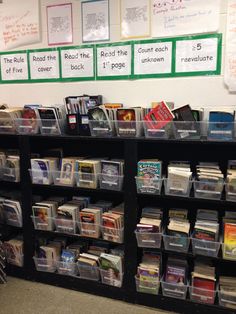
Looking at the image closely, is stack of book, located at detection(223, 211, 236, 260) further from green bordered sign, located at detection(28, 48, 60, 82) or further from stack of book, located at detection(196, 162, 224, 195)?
green bordered sign, located at detection(28, 48, 60, 82)

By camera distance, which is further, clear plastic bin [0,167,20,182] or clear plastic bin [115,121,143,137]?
clear plastic bin [0,167,20,182]

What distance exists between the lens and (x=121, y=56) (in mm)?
2281

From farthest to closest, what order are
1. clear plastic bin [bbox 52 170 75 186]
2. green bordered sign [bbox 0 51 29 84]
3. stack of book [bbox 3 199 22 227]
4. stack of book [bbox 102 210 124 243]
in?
green bordered sign [bbox 0 51 29 84], stack of book [bbox 3 199 22 227], clear plastic bin [bbox 52 170 75 186], stack of book [bbox 102 210 124 243]

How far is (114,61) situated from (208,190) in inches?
45.6

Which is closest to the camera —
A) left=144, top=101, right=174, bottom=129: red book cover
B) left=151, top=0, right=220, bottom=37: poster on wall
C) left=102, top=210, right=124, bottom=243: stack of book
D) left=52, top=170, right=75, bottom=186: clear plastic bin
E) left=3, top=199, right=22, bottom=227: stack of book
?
left=144, top=101, right=174, bottom=129: red book cover

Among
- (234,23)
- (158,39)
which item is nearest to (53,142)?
(158,39)

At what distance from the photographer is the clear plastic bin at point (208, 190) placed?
1.87 metres

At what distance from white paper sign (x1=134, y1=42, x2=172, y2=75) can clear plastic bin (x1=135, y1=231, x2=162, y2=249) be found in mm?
1129

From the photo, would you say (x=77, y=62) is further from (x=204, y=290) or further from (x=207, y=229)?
(x=204, y=290)

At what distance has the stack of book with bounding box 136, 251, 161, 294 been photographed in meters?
2.07

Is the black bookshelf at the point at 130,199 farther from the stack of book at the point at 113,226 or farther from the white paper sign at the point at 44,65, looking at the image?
the white paper sign at the point at 44,65

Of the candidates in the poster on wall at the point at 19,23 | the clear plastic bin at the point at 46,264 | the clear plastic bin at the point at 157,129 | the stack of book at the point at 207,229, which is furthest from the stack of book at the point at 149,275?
the poster on wall at the point at 19,23

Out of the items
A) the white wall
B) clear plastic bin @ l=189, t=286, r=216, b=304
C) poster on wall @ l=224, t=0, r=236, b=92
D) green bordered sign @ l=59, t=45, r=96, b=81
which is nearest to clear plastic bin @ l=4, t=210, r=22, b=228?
the white wall

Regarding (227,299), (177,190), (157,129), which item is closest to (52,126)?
(157,129)
